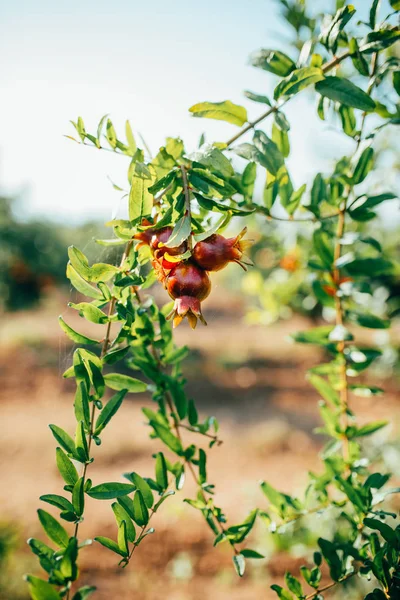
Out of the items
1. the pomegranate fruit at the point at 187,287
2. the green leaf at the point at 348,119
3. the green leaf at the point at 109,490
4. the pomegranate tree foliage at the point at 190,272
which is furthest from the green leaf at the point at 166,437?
the green leaf at the point at 348,119

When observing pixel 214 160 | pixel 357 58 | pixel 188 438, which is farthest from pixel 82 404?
pixel 188 438

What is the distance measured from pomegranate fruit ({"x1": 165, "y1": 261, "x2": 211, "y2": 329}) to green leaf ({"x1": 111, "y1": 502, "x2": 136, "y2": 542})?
0.19 metres

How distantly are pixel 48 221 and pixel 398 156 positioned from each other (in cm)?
524

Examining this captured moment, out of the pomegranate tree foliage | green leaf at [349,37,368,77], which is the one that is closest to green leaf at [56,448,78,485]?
the pomegranate tree foliage

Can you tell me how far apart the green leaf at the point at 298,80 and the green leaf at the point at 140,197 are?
183mm

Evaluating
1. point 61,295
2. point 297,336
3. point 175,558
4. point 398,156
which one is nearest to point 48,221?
point 61,295

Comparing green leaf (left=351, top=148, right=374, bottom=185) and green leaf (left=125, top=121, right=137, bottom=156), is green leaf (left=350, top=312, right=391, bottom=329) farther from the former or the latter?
green leaf (left=125, top=121, right=137, bottom=156)

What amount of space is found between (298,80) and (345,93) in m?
0.05

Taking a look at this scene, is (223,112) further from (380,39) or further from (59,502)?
(59,502)

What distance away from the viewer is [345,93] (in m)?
0.49

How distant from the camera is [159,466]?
55cm

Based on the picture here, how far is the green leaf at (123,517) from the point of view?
443 millimetres

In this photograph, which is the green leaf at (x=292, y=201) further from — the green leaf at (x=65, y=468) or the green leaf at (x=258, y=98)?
the green leaf at (x=65, y=468)

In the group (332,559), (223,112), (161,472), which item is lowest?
(332,559)
